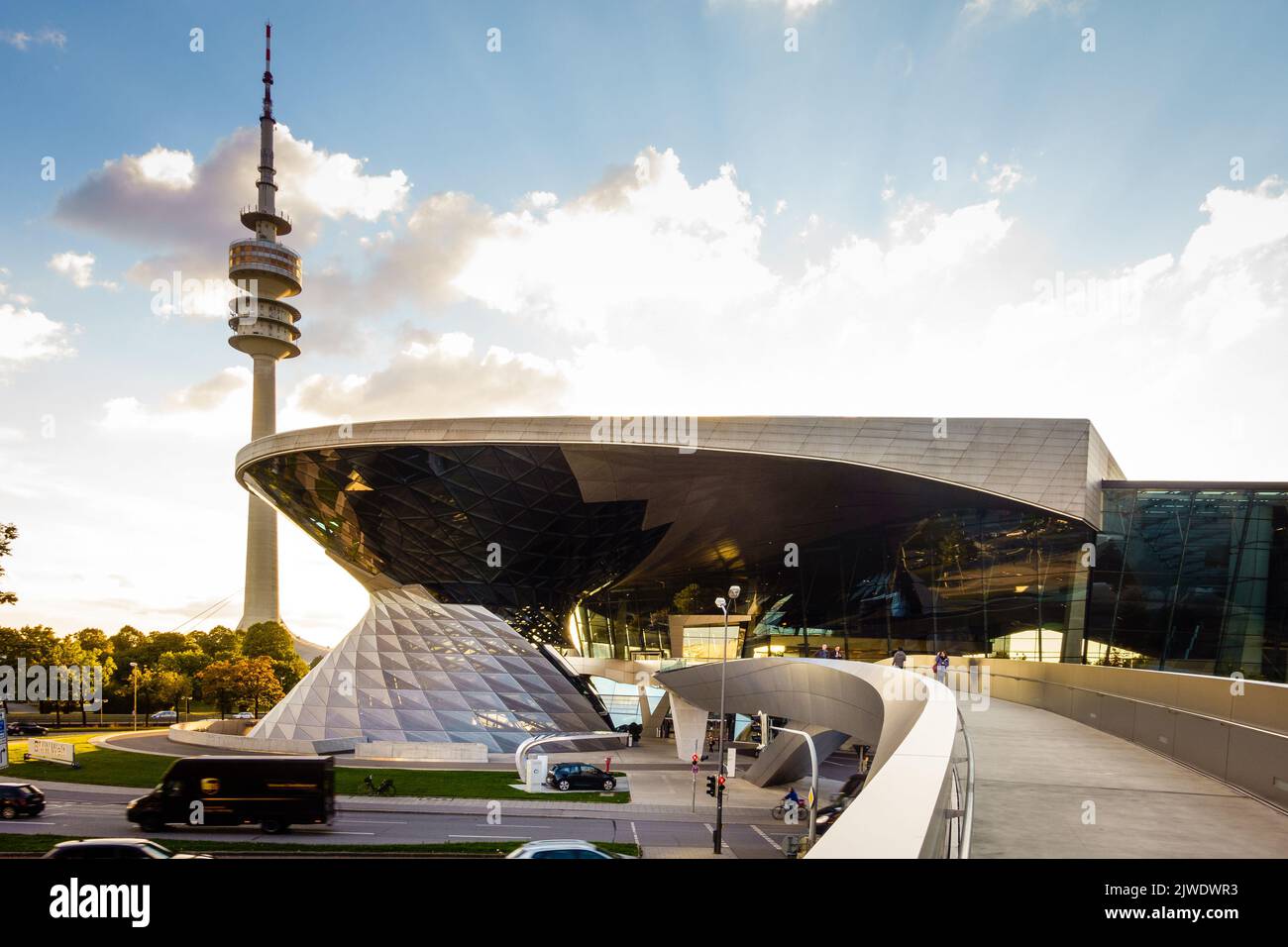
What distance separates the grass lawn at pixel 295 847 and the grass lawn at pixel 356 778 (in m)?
9.93

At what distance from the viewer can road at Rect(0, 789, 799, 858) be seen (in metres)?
21.8

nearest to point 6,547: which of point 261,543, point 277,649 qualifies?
point 277,649

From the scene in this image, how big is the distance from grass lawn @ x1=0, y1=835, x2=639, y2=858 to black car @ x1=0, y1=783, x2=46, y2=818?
4250 mm

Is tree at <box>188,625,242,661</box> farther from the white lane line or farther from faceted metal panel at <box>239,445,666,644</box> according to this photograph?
Result: the white lane line

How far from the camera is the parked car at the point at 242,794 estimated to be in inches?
878

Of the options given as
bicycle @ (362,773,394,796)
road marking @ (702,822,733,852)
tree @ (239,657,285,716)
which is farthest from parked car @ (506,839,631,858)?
tree @ (239,657,285,716)

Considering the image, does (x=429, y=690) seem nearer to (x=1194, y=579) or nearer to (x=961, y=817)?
(x=1194, y=579)

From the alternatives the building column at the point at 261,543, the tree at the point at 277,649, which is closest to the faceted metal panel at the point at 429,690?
the tree at the point at 277,649

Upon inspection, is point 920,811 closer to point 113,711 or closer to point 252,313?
point 113,711

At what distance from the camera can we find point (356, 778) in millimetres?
34438

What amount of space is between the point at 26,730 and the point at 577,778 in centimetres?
4959

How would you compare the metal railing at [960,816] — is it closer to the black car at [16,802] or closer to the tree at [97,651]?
the black car at [16,802]
